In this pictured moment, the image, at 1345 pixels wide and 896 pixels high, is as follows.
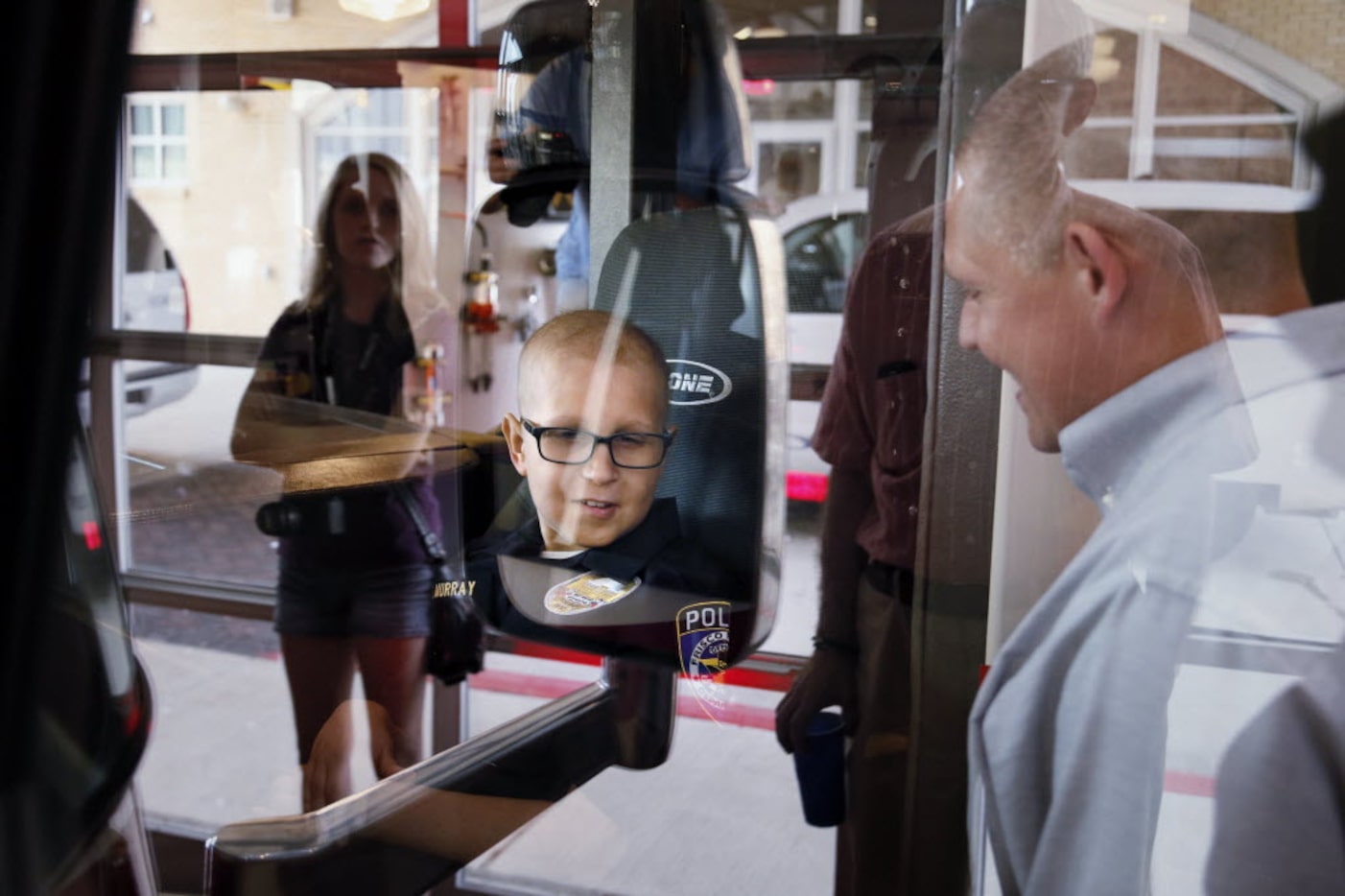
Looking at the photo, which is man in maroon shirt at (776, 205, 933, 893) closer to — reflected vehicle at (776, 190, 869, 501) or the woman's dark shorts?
reflected vehicle at (776, 190, 869, 501)

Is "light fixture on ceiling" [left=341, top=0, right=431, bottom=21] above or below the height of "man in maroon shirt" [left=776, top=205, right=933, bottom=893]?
above

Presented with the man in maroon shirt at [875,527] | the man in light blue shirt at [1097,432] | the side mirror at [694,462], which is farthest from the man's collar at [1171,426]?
the side mirror at [694,462]

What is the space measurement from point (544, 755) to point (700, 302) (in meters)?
0.57

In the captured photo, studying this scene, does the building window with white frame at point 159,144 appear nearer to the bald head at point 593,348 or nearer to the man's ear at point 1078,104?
the bald head at point 593,348

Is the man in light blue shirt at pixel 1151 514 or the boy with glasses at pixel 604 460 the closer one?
the man in light blue shirt at pixel 1151 514

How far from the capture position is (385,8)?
1.59m

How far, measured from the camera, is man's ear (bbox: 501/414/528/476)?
1153 mm

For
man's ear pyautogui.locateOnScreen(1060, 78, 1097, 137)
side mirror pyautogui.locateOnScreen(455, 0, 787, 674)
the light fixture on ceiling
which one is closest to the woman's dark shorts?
side mirror pyautogui.locateOnScreen(455, 0, 787, 674)

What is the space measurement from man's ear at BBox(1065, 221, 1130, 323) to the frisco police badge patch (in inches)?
18.9

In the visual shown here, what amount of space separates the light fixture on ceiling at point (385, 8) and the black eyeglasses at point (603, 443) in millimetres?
800

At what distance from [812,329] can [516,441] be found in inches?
13.3

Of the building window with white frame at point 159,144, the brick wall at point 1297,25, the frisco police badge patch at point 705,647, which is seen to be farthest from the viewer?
the building window with white frame at point 159,144

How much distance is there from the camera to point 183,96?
1431 mm

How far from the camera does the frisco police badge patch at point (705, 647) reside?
1149 millimetres
